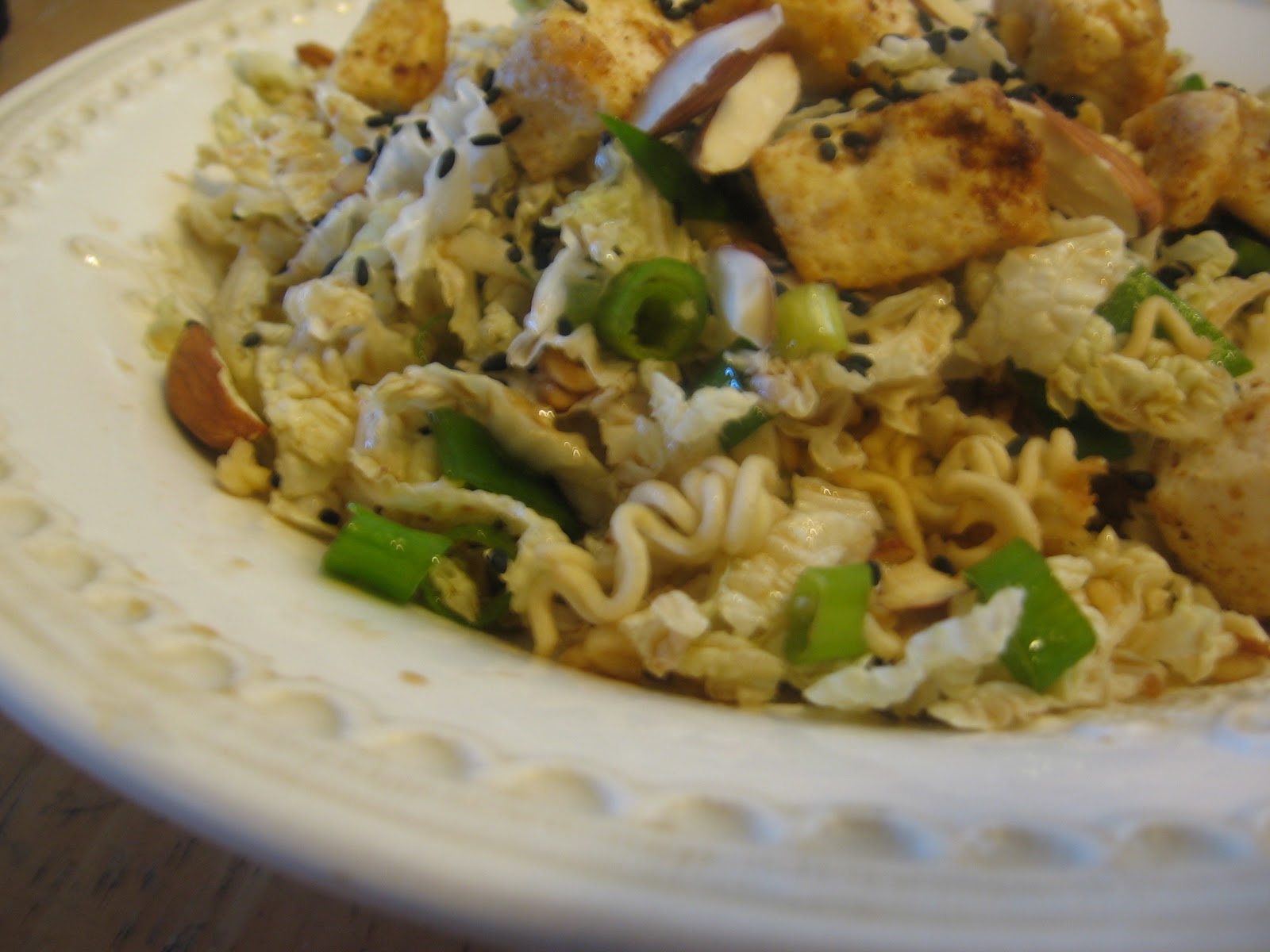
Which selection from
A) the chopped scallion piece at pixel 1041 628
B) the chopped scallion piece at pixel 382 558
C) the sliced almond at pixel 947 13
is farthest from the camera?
the sliced almond at pixel 947 13

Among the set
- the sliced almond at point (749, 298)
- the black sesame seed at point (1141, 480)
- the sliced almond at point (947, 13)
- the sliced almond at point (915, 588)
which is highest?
the sliced almond at point (947, 13)

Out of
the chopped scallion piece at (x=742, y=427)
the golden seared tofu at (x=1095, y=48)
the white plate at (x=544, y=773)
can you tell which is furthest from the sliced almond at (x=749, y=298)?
the golden seared tofu at (x=1095, y=48)

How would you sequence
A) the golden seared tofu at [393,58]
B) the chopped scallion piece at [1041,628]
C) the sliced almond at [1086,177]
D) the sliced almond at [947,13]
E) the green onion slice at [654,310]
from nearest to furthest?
the chopped scallion piece at [1041,628], the green onion slice at [654,310], the sliced almond at [1086,177], the sliced almond at [947,13], the golden seared tofu at [393,58]

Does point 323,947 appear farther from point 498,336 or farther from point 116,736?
point 498,336

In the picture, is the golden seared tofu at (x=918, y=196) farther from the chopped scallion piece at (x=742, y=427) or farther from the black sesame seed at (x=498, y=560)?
the black sesame seed at (x=498, y=560)

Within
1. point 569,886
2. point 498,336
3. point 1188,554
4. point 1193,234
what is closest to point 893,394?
point 1188,554

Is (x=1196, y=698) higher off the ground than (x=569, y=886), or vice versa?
(x=569, y=886)

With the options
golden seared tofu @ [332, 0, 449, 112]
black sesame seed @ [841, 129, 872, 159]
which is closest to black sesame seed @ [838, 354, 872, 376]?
black sesame seed @ [841, 129, 872, 159]

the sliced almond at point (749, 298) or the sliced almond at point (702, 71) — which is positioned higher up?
the sliced almond at point (702, 71)
